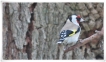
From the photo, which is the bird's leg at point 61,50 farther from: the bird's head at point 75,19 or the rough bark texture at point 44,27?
the bird's head at point 75,19

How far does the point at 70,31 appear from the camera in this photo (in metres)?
2.12

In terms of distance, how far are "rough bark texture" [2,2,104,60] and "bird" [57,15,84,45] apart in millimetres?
17

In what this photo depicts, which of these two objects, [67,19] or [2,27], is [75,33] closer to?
[67,19]

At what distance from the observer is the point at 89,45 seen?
212cm

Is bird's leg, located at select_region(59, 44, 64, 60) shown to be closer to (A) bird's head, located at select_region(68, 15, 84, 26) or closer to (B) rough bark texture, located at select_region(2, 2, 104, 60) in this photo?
(B) rough bark texture, located at select_region(2, 2, 104, 60)

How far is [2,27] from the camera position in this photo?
2107 millimetres

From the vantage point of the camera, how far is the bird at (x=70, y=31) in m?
2.10

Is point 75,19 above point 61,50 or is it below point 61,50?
above

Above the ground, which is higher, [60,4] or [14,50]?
[60,4]

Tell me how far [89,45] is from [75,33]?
8 centimetres

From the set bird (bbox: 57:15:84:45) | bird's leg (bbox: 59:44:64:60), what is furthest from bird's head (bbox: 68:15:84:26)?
bird's leg (bbox: 59:44:64:60)

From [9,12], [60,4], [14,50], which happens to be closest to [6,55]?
[14,50]

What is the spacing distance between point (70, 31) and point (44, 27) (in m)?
0.11

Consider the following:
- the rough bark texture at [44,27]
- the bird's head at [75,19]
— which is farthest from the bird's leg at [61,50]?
the bird's head at [75,19]
